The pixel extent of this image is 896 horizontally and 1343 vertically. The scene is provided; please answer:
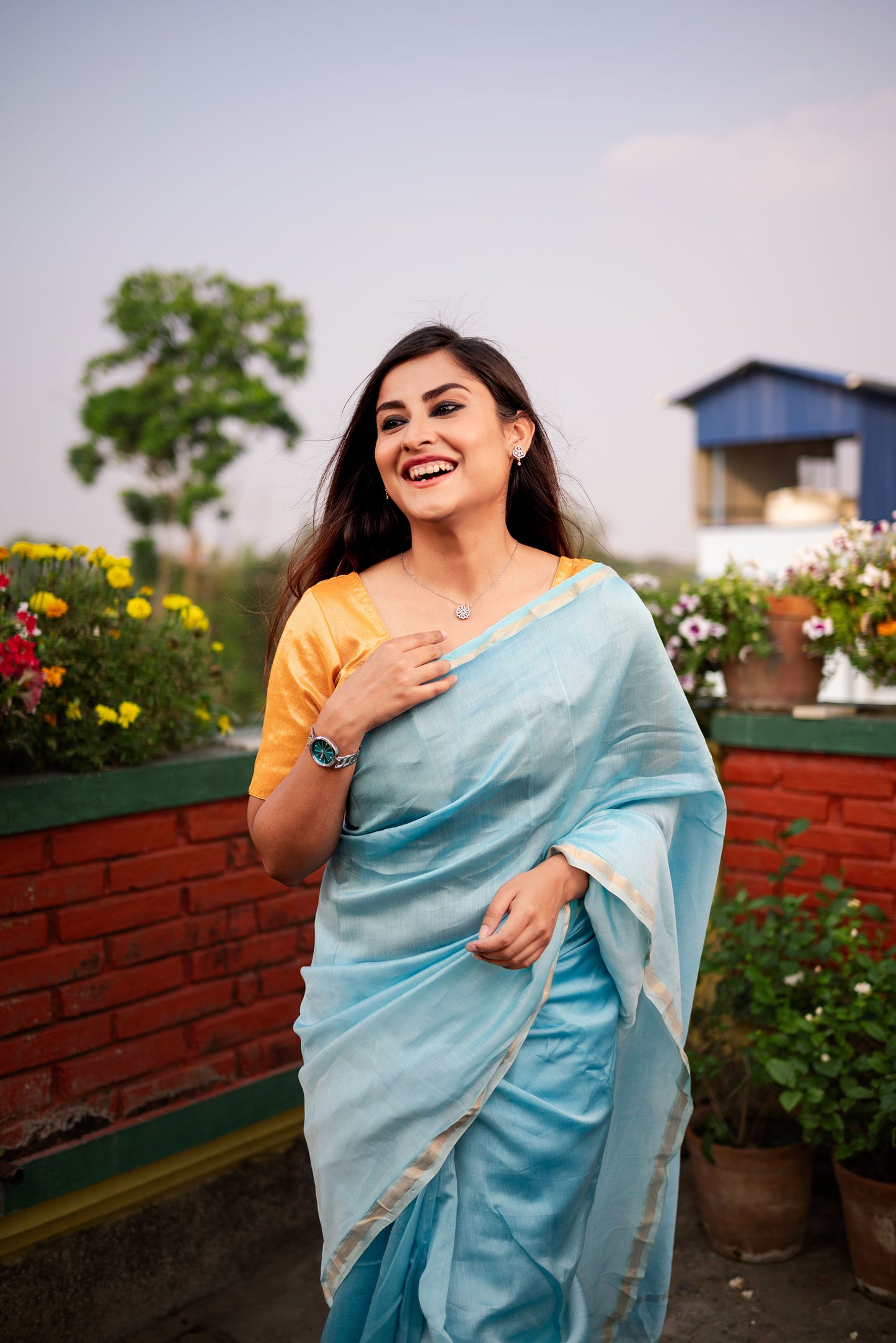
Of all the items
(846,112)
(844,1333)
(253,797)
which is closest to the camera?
(253,797)

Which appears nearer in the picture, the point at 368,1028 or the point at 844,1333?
the point at 368,1028

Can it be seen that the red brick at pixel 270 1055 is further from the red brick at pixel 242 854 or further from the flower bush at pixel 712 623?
the flower bush at pixel 712 623

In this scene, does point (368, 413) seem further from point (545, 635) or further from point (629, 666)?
point (629, 666)

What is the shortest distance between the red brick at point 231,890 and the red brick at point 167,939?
33mm

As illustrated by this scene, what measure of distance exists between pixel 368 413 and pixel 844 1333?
236 centimetres

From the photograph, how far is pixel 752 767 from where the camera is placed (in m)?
3.52

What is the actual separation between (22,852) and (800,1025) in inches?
74.3

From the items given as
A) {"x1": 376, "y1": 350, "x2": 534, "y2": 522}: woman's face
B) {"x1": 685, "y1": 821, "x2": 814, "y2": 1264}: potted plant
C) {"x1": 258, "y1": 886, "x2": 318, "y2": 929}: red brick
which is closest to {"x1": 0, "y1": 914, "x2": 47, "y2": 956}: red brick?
{"x1": 258, "y1": 886, "x2": 318, "y2": 929}: red brick

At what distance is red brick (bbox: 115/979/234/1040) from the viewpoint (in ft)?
8.90

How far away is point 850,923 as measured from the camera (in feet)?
9.86

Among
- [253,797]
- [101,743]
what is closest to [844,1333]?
[253,797]

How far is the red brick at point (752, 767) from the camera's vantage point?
3.47m

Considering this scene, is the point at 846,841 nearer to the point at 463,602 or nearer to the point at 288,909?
the point at 288,909

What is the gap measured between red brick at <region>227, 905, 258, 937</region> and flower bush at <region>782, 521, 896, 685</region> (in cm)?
191
